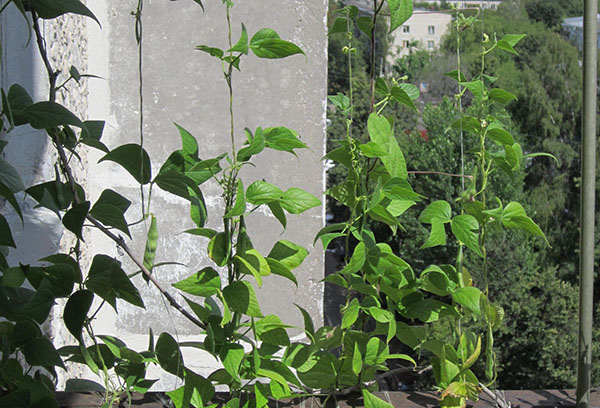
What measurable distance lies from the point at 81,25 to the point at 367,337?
49.2 inches

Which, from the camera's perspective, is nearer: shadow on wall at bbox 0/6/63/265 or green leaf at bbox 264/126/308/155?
green leaf at bbox 264/126/308/155

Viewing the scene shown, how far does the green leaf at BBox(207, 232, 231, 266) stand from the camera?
0.54 m

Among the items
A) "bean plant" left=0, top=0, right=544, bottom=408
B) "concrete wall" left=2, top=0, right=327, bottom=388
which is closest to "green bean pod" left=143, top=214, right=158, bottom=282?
"bean plant" left=0, top=0, right=544, bottom=408

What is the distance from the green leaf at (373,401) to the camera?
56 cm

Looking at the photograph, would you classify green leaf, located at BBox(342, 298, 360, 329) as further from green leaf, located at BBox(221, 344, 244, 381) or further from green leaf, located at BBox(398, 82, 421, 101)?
green leaf, located at BBox(398, 82, 421, 101)

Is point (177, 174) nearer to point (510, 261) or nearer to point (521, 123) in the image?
point (510, 261)

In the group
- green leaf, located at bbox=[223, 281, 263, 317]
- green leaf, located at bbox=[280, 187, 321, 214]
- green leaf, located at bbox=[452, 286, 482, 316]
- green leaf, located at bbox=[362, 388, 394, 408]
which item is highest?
green leaf, located at bbox=[280, 187, 321, 214]

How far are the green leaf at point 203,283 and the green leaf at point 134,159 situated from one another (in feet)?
0.29

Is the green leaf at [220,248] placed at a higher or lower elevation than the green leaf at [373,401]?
higher

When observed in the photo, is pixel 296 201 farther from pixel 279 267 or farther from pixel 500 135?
pixel 500 135

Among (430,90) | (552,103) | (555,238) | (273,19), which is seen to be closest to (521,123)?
(552,103)

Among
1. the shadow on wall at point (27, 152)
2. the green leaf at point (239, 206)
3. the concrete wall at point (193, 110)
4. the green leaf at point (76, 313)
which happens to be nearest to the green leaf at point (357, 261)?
the green leaf at point (239, 206)

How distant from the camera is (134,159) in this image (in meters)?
0.56

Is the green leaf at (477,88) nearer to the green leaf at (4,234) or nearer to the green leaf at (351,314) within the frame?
the green leaf at (351,314)
